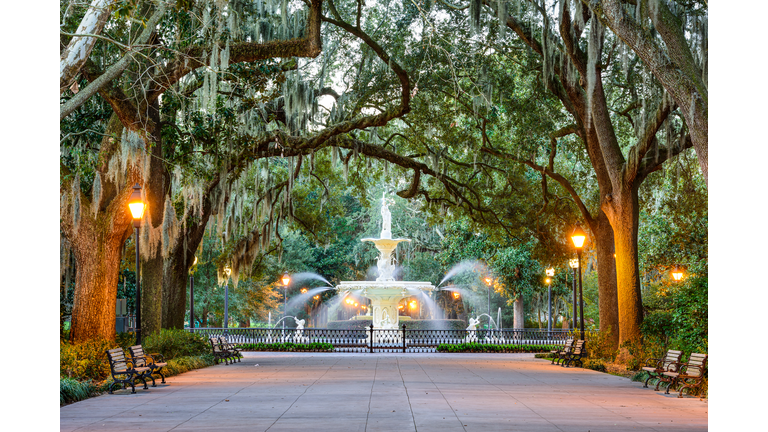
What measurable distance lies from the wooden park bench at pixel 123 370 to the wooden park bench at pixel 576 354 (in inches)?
459

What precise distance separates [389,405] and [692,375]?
5.43m

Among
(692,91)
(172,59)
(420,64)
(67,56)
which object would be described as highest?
(420,64)

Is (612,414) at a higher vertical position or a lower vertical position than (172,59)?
lower

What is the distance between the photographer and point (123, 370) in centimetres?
1230

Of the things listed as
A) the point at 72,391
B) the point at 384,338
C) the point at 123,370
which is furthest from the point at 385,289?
the point at 72,391

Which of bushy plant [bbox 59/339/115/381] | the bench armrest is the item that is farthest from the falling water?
bushy plant [bbox 59/339/115/381]

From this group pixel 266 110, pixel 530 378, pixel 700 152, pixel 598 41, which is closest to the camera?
pixel 700 152

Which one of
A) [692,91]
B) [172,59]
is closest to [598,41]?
[692,91]

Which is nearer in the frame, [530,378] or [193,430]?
[193,430]

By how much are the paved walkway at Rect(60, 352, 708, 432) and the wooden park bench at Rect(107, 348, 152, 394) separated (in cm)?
22

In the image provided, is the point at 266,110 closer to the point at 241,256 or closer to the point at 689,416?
the point at 241,256

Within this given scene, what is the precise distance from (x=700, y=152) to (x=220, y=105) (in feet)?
34.9

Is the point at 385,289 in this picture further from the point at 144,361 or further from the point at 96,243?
the point at 96,243

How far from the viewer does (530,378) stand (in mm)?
15445
